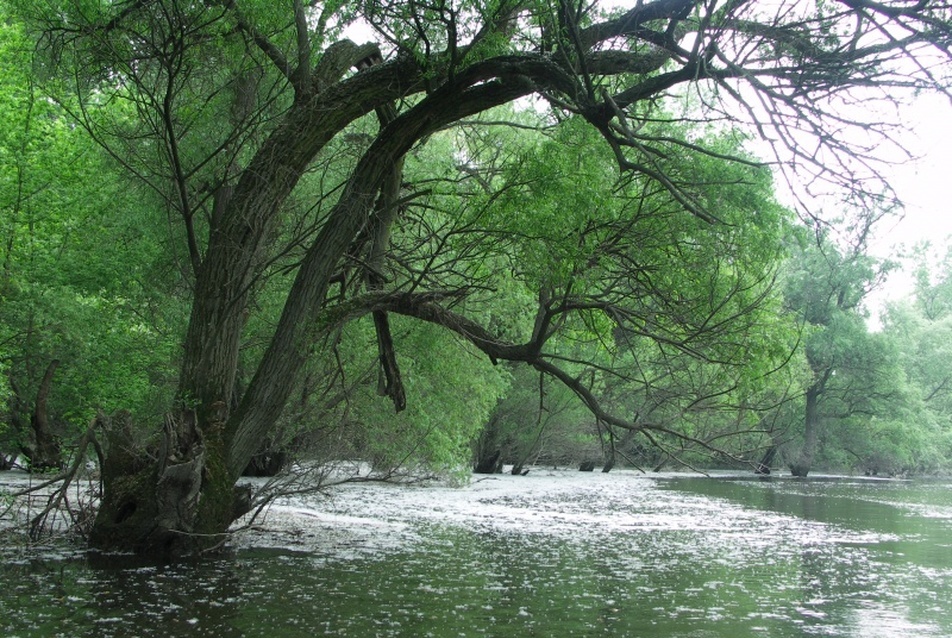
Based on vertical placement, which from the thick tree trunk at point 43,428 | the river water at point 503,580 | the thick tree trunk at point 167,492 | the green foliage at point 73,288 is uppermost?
the green foliage at point 73,288

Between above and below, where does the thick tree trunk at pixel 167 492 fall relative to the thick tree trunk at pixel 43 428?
below

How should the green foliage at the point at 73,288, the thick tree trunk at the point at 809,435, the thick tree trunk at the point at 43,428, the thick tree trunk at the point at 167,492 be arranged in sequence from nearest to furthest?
the thick tree trunk at the point at 167,492 < the green foliage at the point at 73,288 < the thick tree trunk at the point at 43,428 < the thick tree trunk at the point at 809,435

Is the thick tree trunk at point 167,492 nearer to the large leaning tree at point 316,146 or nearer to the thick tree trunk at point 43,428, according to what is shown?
the large leaning tree at point 316,146

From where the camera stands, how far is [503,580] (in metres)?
10.4

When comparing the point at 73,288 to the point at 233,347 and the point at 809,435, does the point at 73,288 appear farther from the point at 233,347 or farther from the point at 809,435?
the point at 809,435

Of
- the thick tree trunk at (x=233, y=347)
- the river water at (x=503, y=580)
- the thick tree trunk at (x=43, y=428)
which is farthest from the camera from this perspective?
the thick tree trunk at (x=43, y=428)

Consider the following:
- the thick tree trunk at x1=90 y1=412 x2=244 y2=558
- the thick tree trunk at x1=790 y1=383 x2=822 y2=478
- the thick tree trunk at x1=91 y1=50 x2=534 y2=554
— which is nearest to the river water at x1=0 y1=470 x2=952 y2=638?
the thick tree trunk at x1=90 y1=412 x2=244 y2=558

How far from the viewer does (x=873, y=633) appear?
852cm

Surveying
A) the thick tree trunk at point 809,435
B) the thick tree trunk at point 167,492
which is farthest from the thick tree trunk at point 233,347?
the thick tree trunk at point 809,435

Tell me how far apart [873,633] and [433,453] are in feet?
41.1

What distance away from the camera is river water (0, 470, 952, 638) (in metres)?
7.93

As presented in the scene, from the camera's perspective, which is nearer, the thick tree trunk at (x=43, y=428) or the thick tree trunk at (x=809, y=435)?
the thick tree trunk at (x=43, y=428)

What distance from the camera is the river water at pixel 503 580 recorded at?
26.0 ft

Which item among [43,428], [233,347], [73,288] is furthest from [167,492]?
[73,288]
